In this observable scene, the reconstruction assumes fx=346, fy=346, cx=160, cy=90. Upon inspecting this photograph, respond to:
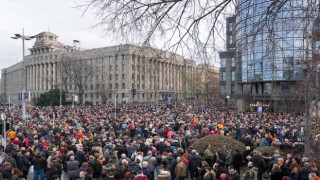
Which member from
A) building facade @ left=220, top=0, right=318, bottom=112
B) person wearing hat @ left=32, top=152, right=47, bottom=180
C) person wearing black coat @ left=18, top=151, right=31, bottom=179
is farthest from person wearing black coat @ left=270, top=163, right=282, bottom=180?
person wearing black coat @ left=18, top=151, right=31, bottom=179

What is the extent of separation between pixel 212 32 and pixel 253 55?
1.09 meters

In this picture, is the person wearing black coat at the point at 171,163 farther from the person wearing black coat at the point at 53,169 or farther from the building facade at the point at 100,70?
the person wearing black coat at the point at 53,169

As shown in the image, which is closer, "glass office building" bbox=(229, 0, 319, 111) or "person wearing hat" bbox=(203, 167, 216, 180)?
"glass office building" bbox=(229, 0, 319, 111)

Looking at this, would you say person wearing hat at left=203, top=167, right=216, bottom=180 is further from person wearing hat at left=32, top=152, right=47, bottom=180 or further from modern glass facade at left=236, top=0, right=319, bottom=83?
person wearing hat at left=32, top=152, right=47, bottom=180

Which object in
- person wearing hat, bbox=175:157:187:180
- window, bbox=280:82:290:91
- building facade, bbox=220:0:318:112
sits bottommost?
person wearing hat, bbox=175:157:187:180

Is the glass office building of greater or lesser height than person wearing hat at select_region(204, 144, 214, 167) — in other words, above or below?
above

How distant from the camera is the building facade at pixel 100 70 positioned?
19.4 ft

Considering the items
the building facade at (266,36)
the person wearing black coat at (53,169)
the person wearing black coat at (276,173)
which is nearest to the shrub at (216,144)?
the person wearing black coat at (276,173)

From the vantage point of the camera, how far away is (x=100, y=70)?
333 feet

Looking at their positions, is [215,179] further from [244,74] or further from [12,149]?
[12,149]

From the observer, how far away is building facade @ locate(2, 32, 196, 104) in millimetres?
5914

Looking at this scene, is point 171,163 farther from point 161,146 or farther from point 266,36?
point 266,36

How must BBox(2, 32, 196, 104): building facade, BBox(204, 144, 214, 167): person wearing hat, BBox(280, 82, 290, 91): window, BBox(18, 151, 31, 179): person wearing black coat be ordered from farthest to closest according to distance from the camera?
1. BBox(204, 144, 214, 167): person wearing hat
2. BBox(18, 151, 31, 179): person wearing black coat
3. BBox(280, 82, 290, 91): window
4. BBox(2, 32, 196, 104): building facade

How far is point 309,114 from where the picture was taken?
10164 mm
